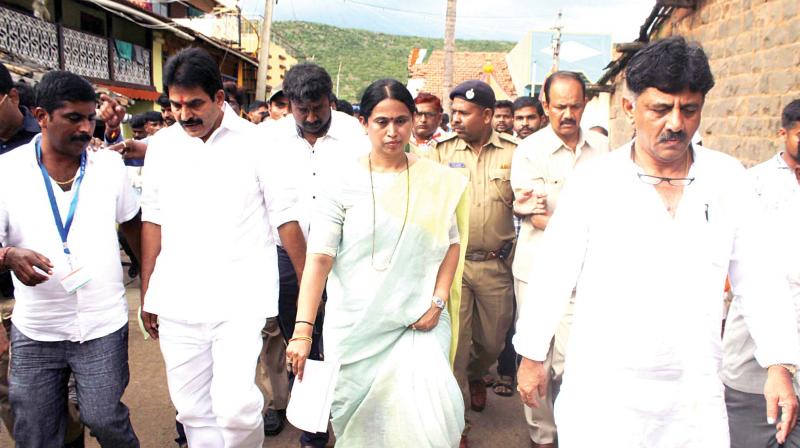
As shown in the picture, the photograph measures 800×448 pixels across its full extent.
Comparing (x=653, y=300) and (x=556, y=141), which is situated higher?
(x=556, y=141)

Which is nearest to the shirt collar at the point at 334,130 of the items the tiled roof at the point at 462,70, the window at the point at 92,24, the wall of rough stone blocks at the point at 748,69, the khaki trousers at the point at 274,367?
the khaki trousers at the point at 274,367

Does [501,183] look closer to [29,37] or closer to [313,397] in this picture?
[313,397]

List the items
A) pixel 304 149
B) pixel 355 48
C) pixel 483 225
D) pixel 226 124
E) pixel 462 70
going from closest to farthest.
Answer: pixel 226 124, pixel 304 149, pixel 483 225, pixel 462 70, pixel 355 48

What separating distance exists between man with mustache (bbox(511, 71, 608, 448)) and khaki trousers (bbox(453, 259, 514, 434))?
0.19m

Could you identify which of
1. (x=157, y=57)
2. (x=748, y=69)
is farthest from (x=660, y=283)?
(x=157, y=57)

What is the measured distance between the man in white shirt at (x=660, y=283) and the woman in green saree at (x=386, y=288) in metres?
0.64

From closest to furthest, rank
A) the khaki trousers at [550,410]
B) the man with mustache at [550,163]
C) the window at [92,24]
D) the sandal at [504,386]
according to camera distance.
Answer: the khaki trousers at [550,410] → the man with mustache at [550,163] → the sandal at [504,386] → the window at [92,24]

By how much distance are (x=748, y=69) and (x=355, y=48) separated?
60.6 m

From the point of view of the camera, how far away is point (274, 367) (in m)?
4.16

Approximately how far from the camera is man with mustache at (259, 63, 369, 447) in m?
3.79

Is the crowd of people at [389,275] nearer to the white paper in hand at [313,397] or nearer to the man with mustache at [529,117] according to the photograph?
the white paper in hand at [313,397]

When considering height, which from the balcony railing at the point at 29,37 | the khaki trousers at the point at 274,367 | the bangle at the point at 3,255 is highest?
the balcony railing at the point at 29,37

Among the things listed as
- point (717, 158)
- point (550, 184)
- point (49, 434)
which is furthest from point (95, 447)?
point (717, 158)

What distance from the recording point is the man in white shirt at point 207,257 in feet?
9.86
